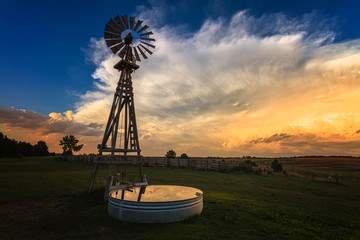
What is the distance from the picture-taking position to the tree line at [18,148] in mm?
71981

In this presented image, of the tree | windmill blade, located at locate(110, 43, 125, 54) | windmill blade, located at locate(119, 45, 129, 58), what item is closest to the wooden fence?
windmill blade, located at locate(119, 45, 129, 58)

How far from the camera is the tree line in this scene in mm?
71981

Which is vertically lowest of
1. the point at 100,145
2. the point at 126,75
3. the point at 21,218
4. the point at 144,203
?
the point at 21,218

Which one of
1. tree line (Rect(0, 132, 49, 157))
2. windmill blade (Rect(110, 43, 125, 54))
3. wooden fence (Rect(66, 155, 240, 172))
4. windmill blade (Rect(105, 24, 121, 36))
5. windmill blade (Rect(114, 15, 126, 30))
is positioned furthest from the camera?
tree line (Rect(0, 132, 49, 157))

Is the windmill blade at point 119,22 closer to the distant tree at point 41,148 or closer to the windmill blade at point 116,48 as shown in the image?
the windmill blade at point 116,48

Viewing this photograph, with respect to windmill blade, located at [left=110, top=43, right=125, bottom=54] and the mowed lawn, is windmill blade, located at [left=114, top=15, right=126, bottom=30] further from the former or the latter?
the mowed lawn

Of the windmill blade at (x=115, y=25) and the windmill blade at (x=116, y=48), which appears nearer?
the windmill blade at (x=115, y=25)

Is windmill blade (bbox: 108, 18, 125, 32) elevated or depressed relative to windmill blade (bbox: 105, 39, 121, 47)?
elevated

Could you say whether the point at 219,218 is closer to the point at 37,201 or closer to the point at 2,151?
the point at 37,201

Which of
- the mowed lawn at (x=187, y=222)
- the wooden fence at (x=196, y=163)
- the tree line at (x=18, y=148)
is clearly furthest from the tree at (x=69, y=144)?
the mowed lawn at (x=187, y=222)

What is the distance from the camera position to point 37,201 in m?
10.7

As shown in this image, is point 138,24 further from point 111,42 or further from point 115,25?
point 111,42

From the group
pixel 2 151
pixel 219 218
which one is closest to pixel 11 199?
pixel 219 218

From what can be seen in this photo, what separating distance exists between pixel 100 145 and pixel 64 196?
12.4 ft
